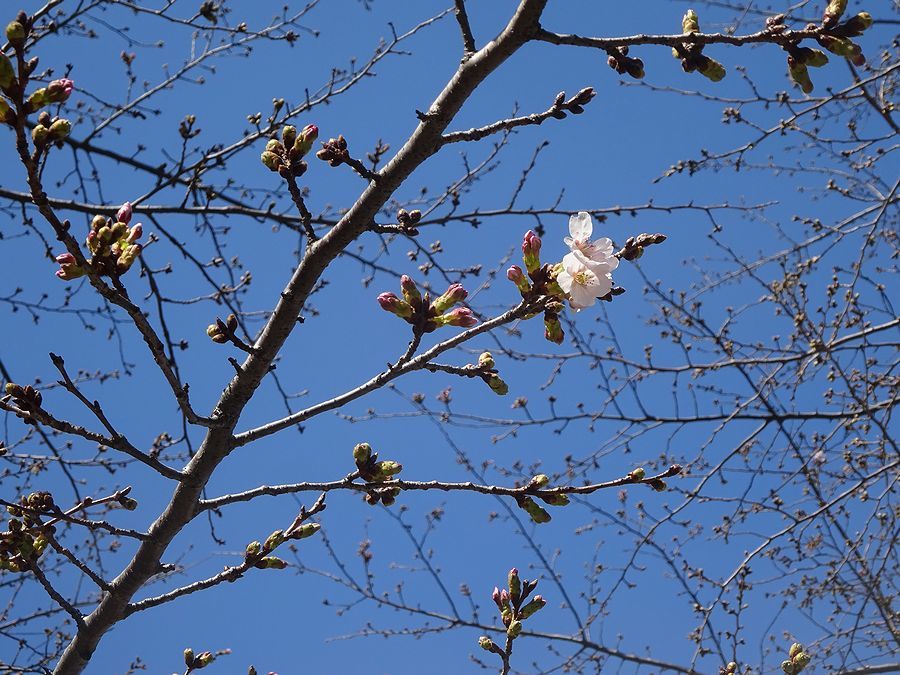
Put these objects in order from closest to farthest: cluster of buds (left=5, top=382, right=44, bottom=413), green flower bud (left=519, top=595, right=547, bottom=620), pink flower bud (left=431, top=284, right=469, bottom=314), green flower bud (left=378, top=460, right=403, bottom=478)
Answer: cluster of buds (left=5, top=382, right=44, bottom=413) → pink flower bud (left=431, top=284, right=469, bottom=314) → green flower bud (left=378, top=460, right=403, bottom=478) → green flower bud (left=519, top=595, right=547, bottom=620)

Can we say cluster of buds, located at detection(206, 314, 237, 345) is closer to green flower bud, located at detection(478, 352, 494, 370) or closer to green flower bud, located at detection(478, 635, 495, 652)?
green flower bud, located at detection(478, 352, 494, 370)

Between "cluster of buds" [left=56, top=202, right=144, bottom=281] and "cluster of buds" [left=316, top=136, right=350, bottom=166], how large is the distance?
0.59 m

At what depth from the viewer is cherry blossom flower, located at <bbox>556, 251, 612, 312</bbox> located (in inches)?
72.9

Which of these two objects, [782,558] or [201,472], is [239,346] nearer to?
[201,472]

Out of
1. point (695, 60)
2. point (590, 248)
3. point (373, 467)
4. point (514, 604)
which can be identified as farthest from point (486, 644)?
point (695, 60)

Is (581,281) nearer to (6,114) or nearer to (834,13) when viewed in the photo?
(834,13)

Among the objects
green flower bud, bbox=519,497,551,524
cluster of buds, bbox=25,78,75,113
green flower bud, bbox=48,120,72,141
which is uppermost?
cluster of buds, bbox=25,78,75,113

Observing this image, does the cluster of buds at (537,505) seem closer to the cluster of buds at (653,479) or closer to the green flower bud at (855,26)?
the cluster of buds at (653,479)

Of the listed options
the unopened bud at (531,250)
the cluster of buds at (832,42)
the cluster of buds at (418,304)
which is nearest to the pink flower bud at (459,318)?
the cluster of buds at (418,304)

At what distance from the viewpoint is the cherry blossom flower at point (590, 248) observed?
1.87 metres

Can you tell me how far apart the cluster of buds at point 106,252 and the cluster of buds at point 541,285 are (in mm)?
940

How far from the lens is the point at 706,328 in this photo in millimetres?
5270

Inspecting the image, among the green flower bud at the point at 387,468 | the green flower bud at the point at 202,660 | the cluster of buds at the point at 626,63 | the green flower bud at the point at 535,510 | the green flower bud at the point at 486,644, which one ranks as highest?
the cluster of buds at the point at 626,63

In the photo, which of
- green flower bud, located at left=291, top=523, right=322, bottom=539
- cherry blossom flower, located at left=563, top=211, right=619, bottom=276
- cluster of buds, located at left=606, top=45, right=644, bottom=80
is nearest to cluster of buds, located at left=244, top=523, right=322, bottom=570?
green flower bud, located at left=291, top=523, right=322, bottom=539
